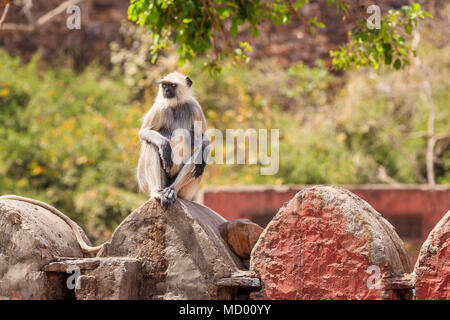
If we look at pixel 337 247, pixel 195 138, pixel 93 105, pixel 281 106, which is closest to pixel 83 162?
pixel 93 105

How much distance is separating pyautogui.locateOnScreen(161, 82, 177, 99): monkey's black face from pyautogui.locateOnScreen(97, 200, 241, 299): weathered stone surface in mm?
1286

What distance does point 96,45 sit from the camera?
13.8m

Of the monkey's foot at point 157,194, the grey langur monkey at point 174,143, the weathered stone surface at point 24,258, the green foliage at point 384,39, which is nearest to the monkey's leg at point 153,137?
the grey langur monkey at point 174,143

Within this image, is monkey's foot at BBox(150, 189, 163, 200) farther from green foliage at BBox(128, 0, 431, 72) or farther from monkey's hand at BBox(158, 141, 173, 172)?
green foliage at BBox(128, 0, 431, 72)

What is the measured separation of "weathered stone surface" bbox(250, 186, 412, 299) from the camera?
134 inches

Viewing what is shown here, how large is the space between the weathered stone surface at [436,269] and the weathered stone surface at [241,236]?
3.44 feet

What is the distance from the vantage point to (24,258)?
3812mm

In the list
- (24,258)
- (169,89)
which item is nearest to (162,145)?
(169,89)

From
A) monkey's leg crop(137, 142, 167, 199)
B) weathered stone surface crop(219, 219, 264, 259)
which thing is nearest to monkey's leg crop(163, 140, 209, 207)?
monkey's leg crop(137, 142, 167, 199)

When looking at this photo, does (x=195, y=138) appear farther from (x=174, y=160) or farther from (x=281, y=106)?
(x=281, y=106)

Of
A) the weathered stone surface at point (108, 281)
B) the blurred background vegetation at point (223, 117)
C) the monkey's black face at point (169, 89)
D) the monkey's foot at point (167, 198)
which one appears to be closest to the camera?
the weathered stone surface at point (108, 281)

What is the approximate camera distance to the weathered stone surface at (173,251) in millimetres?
3762

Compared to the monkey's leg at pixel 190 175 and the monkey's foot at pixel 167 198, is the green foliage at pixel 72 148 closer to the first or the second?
the monkey's leg at pixel 190 175

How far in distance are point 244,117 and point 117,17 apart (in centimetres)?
393
